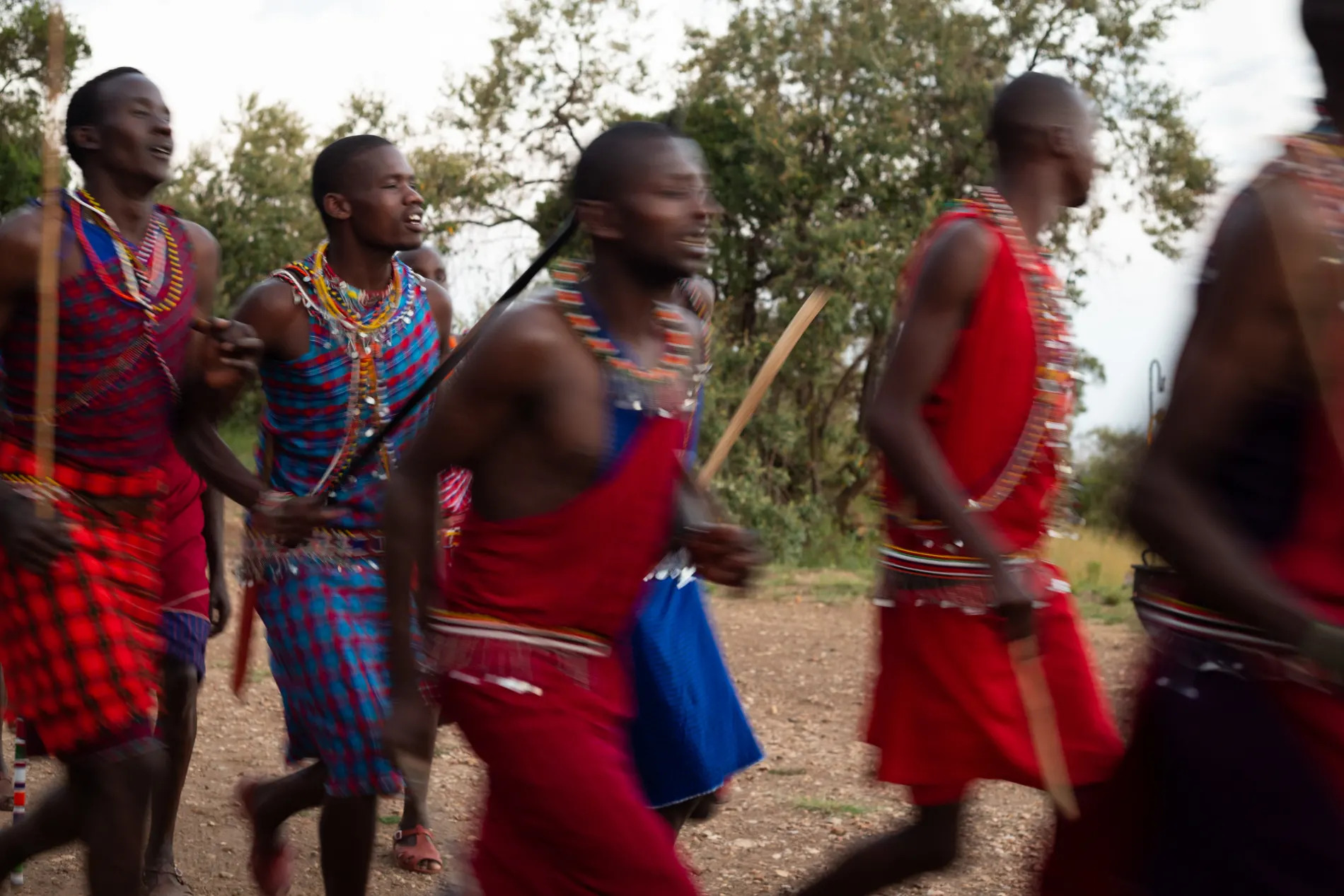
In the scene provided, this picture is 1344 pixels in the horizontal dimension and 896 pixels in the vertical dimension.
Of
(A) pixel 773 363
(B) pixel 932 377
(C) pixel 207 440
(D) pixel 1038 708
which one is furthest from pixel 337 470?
(D) pixel 1038 708

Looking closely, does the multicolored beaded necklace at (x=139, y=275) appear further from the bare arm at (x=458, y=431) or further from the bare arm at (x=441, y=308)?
the bare arm at (x=458, y=431)

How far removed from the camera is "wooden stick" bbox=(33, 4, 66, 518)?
11.3 feet

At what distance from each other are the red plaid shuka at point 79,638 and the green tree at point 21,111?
486 inches

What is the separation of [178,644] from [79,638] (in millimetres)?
916

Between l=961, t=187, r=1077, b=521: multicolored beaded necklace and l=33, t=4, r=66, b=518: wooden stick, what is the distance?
2.05m

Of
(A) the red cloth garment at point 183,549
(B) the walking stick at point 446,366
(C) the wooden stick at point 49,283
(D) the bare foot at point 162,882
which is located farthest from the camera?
(D) the bare foot at point 162,882

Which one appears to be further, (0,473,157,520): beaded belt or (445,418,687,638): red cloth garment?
(0,473,157,520): beaded belt

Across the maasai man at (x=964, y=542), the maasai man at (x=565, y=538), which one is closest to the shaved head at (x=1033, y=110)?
the maasai man at (x=964, y=542)

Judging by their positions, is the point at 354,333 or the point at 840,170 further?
the point at 840,170

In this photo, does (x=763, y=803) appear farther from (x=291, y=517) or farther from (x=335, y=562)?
(x=291, y=517)

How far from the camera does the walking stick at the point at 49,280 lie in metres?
3.40

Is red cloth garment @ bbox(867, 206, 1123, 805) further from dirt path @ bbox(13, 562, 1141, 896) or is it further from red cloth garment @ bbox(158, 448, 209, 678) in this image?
red cloth garment @ bbox(158, 448, 209, 678)

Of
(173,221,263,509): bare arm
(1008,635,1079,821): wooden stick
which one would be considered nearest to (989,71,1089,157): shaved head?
(1008,635,1079,821): wooden stick

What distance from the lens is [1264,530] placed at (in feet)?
6.82
